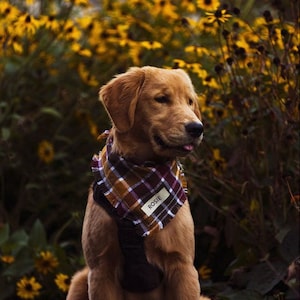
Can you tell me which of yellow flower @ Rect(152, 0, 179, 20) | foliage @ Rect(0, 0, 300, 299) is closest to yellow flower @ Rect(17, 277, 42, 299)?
foliage @ Rect(0, 0, 300, 299)

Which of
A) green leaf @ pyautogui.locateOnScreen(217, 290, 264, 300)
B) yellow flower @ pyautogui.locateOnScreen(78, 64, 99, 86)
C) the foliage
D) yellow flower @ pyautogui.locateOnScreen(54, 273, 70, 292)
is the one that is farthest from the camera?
yellow flower @ pyautogui.locateOnScreen(78, 64, 99, 86)

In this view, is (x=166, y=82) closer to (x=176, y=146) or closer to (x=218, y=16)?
(x=176, y=146)

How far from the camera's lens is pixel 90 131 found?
603cm

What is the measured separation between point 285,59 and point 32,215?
2168mm

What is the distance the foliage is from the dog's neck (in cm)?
66

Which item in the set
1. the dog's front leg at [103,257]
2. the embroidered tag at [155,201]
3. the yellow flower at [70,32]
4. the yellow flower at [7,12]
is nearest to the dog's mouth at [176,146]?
the embroidered tag at [155,201]

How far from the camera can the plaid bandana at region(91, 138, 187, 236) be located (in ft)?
11.6

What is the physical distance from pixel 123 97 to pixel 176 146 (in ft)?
1.09

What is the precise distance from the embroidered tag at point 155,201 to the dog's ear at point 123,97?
0.31 meters

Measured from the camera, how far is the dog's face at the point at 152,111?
11.1 ft

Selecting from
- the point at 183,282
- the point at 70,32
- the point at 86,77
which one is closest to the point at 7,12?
the point at 70,32

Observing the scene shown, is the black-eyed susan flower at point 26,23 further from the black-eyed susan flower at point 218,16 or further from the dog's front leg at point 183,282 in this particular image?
the dog's front leg at point 183,282

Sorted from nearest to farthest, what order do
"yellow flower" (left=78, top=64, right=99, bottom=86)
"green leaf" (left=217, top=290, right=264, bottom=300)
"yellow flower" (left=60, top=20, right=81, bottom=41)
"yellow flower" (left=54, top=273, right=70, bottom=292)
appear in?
1. "green leaf" (left=217, top=290, right=264, bottom=300)
2. "yellow flower" (left=54, top=273, right=70, bottom=292)
3. "yellow flower" (left=60, top=20, right=81, bottom=41)
4. "yellow flower" (left=78, top=64, right=99, bottom=86)

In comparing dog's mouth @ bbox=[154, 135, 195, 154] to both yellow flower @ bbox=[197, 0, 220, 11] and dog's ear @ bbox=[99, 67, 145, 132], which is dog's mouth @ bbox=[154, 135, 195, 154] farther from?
yellow flower @ bbox=[197, 0, 220, 11]
